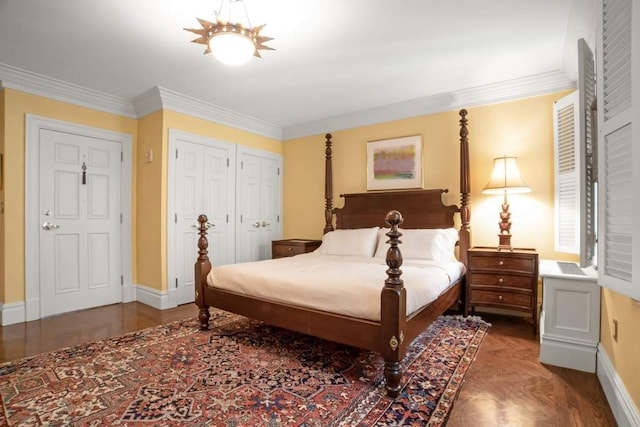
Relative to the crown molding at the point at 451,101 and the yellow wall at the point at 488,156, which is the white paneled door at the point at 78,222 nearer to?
the crown molding at the point at 451,101

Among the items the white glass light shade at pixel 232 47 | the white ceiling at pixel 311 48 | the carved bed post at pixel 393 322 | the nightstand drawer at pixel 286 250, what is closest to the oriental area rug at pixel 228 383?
the carved bed post at pixel 393 322

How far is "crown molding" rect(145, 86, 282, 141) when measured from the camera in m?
3.76

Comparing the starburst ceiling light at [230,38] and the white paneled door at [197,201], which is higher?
the starburst ceiling light at [230,38]

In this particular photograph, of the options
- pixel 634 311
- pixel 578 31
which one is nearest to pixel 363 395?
pixel 634 311

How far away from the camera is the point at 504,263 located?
10.2 feet

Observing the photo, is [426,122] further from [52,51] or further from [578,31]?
[52,51]

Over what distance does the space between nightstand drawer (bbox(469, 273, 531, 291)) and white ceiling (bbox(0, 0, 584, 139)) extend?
1975 millimetres

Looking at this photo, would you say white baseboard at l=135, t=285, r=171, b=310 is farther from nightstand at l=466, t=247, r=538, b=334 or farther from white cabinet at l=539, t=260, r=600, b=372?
white cabinet at l=539, t=260, r=600, b=372

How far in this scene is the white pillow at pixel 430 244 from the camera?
3318 mm

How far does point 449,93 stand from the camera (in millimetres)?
3783

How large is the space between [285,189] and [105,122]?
8.45 feet

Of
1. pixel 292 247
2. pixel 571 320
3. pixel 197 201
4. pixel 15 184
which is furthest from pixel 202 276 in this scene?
pixel 571 320

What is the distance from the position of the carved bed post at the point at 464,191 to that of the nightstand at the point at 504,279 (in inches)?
10.5

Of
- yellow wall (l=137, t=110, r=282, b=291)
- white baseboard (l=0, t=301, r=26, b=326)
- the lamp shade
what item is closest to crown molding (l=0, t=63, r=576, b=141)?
yellow wall (l=137, t=110, r=282, b=291)
